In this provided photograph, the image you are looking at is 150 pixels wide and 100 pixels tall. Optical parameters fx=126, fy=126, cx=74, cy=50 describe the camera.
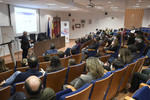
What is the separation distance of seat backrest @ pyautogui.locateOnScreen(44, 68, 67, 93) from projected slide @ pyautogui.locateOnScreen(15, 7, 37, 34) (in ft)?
22.4

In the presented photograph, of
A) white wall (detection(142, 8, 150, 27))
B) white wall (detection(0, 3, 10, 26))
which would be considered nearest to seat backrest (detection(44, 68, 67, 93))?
white wall (detection(0, 3, 10, 26))

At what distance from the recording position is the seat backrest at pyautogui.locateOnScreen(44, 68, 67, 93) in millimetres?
2248

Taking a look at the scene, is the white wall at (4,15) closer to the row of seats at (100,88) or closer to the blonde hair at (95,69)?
the blonde hair at (95,69)

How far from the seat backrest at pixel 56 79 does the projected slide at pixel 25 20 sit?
22.4ft

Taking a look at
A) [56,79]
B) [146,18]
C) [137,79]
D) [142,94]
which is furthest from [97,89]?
[146,18]

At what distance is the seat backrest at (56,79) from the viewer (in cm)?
225

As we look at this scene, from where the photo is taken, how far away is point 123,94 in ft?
9.50

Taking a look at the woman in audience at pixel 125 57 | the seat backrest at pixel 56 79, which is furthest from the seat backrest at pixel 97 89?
the woman in audience at pixel 125 57

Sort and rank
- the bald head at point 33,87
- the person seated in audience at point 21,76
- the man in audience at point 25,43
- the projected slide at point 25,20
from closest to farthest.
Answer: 1. the bald head at point 33,87
2. the person seated in audience at point 21,76
3. the man in audience at point 25,43
4. the projected slide at point 25,20

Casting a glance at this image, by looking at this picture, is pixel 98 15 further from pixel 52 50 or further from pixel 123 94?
pixel 123 94

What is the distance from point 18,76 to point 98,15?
583 inches

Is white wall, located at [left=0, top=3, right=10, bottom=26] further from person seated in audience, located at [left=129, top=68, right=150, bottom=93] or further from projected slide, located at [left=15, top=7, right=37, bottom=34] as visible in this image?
person seated in audience, located at [left=129, top=68, right=150, bottom=93]

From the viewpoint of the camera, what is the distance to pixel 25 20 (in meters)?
8.83

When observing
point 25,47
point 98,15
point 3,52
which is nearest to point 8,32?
point 3,52
